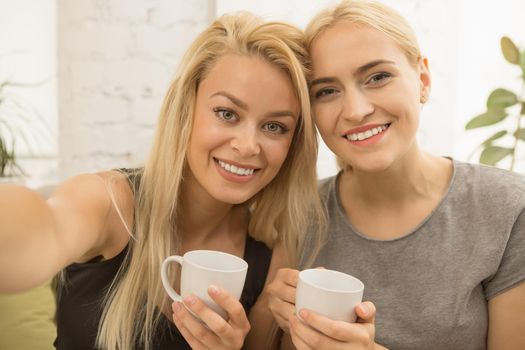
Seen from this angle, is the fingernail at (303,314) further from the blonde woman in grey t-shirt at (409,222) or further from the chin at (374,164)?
the chin at (374,164)

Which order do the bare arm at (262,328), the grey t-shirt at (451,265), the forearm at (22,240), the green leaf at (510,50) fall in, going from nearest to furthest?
the forearm at (22,240) → the grey t-shirt at (451,265) → the bare arm at (262,328) → the green leaf at (510,50)

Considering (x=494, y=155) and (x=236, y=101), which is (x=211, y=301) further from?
(x=494, y=155)

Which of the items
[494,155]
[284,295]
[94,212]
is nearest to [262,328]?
[284,295]

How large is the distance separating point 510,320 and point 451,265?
151mm

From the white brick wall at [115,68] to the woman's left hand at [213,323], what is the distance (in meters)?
1.00

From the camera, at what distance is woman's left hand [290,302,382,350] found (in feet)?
2.49

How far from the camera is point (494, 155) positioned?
155 cm

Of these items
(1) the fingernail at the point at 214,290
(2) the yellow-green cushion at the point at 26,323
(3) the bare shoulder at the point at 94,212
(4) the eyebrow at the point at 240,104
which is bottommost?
(2) the yellow-green cushion at the point at 26,323

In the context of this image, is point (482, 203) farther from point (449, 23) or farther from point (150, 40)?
point (150, 40)

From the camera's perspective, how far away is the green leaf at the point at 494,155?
5.04 feet

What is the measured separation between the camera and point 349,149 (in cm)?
108

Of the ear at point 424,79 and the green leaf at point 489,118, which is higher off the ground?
the ear at point 424,79

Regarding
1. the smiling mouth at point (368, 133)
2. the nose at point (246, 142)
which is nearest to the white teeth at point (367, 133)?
the smiling mouth at point (368, 133)


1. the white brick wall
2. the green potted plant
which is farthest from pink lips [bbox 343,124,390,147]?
the green potted plant
